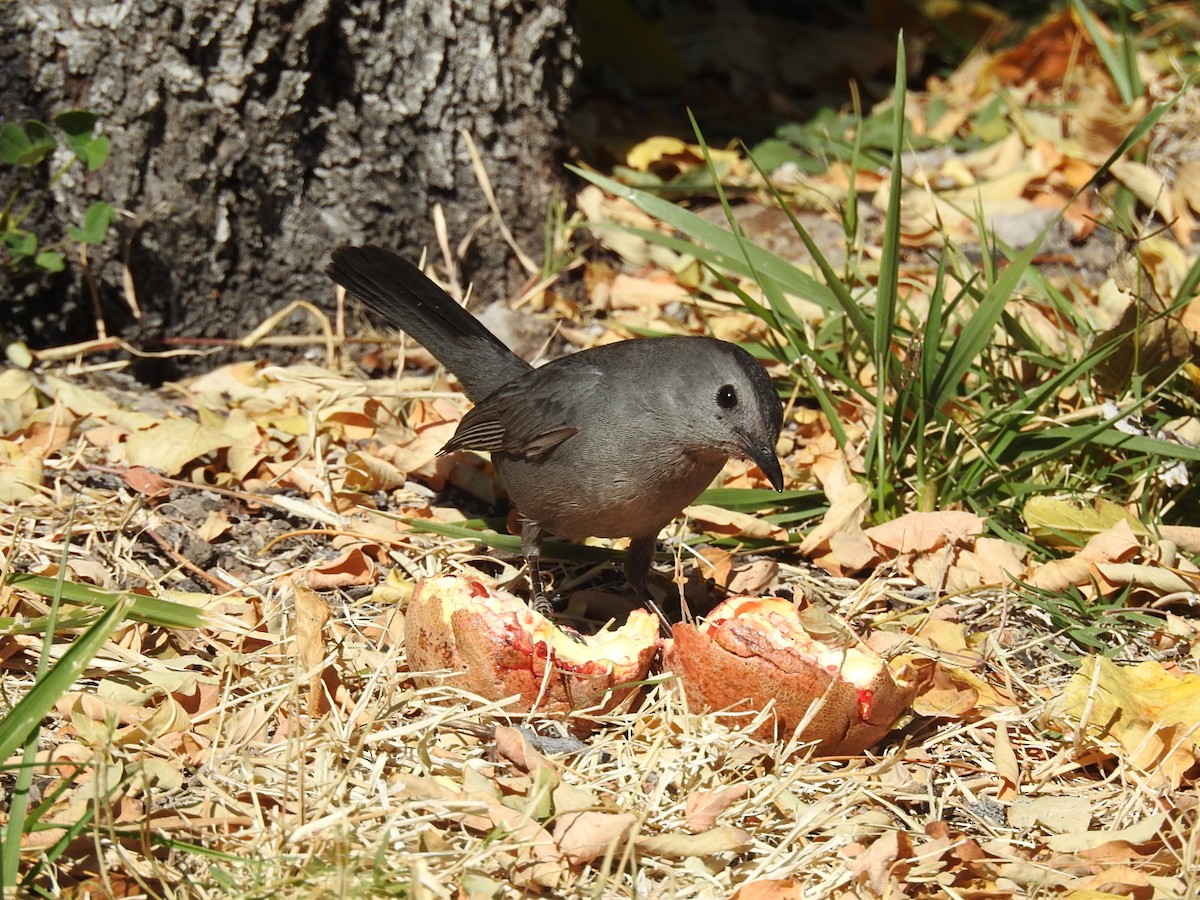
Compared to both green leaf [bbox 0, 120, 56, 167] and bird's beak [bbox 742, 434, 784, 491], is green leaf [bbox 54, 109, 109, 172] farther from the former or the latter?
bird's beak [bbox 742, 434, 784, 491]

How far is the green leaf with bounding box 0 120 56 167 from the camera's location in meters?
4.62

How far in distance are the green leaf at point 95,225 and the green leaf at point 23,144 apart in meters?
0.27

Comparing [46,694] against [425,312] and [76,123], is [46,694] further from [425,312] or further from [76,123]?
[76,123]

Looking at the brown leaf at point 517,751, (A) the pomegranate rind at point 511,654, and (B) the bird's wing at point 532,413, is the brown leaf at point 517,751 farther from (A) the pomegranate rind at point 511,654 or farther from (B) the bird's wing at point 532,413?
(B) the bird's wing at point 532,413

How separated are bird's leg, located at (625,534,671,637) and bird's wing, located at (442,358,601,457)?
1.37 ft

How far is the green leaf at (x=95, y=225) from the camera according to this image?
15.8 feet

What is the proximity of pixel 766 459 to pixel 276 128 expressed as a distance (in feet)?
8.67

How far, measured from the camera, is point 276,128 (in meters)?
5.12

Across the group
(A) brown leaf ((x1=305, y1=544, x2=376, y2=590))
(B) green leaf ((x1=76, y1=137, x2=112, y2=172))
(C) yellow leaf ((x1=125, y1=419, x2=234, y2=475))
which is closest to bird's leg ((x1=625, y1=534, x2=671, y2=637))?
(A) brown leaf ((x1=305, y1=544, x2=376, y2=590))

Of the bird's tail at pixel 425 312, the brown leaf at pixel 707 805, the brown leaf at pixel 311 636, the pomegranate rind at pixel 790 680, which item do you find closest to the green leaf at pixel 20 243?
the bird's tail at pixel 425 312

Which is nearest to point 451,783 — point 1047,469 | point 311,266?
point 1047,469

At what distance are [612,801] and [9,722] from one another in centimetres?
135

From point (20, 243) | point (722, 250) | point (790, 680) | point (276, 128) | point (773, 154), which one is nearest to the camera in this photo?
point (790, 680)

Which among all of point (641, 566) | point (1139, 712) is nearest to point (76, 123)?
point (641, 566)
